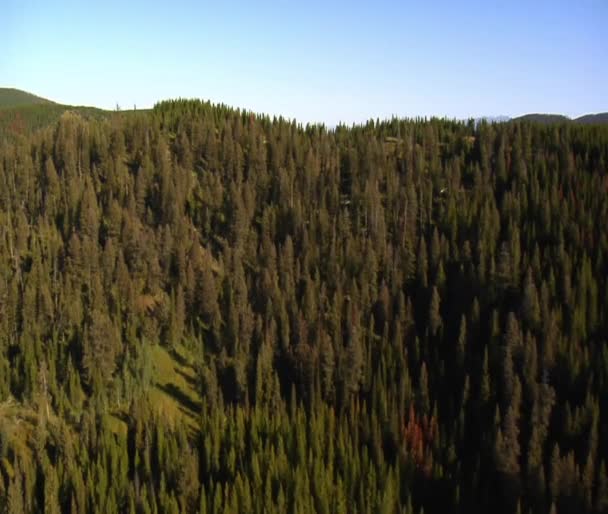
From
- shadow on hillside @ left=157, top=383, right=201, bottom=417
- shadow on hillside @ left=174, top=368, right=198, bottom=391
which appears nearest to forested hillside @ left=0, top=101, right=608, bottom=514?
shadow on hillside @ left=174, top=368, right=198, bottom=391

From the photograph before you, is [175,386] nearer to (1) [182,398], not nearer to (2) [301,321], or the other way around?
(1) [182,398]

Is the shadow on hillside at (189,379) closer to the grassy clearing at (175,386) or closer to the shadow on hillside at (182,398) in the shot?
the grassy clearing at (175,386)

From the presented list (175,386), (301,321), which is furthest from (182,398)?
(301,321)

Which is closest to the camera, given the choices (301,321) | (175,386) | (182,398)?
(182,398)

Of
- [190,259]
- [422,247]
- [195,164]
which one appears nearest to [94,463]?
[190,259]

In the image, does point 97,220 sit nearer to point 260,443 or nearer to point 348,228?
point 348,228

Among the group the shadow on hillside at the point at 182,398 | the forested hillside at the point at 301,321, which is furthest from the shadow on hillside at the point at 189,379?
the shadow on hillside at the point at 182,398

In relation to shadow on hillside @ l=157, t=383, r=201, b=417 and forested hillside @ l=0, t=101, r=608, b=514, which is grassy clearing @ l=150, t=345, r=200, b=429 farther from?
forested hillside @ l=0, t=101, r=608, b=514

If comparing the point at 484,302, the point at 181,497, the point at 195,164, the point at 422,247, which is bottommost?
the point at 181,497
